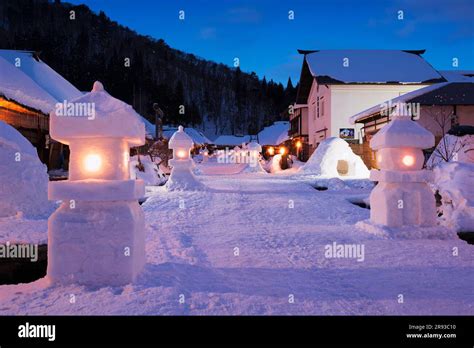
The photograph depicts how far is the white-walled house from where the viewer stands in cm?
2361

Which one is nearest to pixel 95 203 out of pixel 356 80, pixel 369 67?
pixel 356 80

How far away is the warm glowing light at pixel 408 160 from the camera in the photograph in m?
5.82

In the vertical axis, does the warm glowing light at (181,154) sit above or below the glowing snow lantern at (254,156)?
below

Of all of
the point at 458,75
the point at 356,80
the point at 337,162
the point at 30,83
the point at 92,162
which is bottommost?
the point at 92,162

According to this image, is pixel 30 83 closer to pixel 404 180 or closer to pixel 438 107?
pixel 404 180

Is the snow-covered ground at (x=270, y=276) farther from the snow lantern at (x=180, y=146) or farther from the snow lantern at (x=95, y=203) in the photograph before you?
the snow lantern at (x=180, y=146)

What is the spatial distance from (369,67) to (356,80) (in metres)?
2.57

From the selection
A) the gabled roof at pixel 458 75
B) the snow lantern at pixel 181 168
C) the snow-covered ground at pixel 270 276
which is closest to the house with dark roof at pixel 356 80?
the gabled roof at pixel 458 75

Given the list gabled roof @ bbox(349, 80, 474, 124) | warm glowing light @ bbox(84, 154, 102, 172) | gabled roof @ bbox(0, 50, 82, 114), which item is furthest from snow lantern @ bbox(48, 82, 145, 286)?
gabled roof @ bbox(349, 80, 474, 124)

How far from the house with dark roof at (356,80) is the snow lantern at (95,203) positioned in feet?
64.9

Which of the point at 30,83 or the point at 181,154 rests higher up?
the point at 30,83

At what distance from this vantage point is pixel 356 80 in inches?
930

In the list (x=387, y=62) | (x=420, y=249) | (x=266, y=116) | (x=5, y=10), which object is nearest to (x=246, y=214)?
(x=420, y=249)
